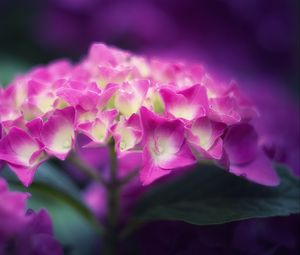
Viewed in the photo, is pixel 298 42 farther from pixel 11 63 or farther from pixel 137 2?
pixel 11 63

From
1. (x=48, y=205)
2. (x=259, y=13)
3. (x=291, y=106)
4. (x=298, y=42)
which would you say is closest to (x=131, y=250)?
(x=48, y=205)

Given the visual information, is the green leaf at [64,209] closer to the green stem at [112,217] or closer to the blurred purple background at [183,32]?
the green stem at [112,217]

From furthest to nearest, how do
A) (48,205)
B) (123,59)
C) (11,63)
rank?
(11,63) < (48,205) < (123,59)

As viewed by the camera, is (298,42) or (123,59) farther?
(298,42)

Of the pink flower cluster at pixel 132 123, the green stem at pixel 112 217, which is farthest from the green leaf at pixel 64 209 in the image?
the pink flower cluster at pixel 132 123

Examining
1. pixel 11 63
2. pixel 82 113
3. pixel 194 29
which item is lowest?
pixel 11 63

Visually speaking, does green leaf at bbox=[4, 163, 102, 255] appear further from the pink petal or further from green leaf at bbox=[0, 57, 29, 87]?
green leaf at bbox=[0, 57, 29, 87]

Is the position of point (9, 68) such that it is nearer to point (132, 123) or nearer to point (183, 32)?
point (183, 32)
